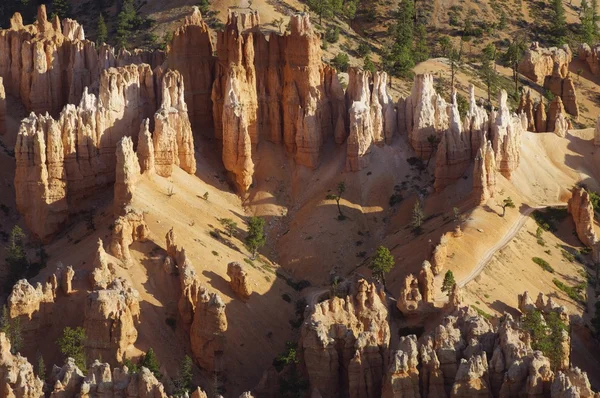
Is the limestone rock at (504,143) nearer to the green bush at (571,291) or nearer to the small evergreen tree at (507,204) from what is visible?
the small evergreen tree at (507,204)

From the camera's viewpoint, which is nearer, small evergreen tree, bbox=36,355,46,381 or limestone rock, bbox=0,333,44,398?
limestone rock, bbox=0,333,44,398

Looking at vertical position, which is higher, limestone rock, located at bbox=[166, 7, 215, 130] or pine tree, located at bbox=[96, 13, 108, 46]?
limestone rock, located at bbox=[166, 7, 215, 130]

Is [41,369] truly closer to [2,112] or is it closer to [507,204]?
[2,112]

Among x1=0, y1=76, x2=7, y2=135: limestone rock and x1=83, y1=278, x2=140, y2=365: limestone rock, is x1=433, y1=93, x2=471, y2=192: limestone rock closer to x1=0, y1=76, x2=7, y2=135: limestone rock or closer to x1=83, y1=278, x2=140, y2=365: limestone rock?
x1=83, y1=278, x2=140, y2=365: limestone rock

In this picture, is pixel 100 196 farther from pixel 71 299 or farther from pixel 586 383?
pixel 586 383

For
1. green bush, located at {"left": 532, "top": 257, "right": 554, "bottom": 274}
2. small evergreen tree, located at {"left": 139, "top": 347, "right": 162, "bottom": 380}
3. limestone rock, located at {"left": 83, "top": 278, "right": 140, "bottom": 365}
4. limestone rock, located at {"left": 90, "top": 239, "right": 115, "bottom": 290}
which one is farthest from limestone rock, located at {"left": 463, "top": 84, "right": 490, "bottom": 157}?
small evergreen tree, located at {"left": 139, "top": 347, "right": 162, "bottom": 380}

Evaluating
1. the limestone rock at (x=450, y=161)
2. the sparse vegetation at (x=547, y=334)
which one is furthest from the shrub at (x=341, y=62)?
the sparse vegetation at (x=547, y=334)

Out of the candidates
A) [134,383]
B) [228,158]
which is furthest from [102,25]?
[134,383]

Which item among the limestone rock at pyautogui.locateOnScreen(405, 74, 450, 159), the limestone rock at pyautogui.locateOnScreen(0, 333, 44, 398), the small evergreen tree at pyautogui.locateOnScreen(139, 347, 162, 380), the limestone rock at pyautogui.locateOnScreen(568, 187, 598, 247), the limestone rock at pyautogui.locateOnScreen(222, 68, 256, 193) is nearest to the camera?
the limestone rock at pyautogui.locateOnScreen(0, 333, 44, 398)
